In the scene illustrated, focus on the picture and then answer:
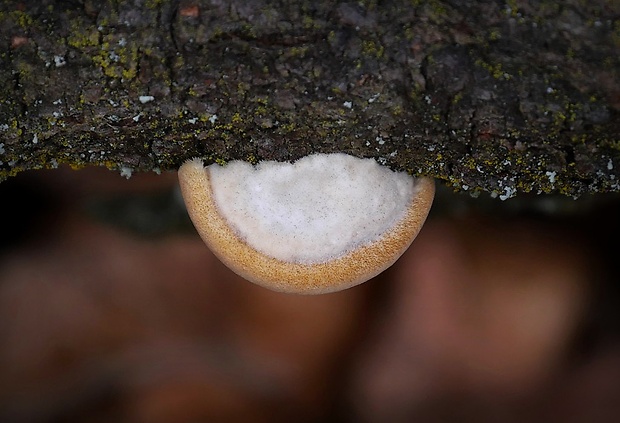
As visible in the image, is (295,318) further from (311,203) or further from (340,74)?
Result: (340,74)

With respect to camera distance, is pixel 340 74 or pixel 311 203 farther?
pixel 311 203

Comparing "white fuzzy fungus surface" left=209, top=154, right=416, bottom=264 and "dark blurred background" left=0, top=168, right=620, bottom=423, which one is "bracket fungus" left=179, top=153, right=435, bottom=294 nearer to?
"white fuzzy fungus surface" left=209, top=154, right=416, bottom=264

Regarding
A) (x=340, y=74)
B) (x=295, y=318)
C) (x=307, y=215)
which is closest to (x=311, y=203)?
(x=307, y=215)

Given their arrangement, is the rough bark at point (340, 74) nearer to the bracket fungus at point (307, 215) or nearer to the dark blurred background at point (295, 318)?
the bracket fungus at point (307, 215)

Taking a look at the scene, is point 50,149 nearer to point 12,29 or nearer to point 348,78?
point 12,29

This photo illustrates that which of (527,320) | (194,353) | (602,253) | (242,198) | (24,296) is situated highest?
(242,198)

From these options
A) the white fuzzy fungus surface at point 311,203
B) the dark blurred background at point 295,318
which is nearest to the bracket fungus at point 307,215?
the white fuzzy fungus surface at point 311,203

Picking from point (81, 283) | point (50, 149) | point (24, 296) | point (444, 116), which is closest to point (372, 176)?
point (444, 116)

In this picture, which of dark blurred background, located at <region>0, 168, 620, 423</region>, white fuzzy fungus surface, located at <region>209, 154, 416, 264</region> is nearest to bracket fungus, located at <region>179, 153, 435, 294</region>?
white fuzzy fungus surface, located at <region>209, 154, 416, 264</region>
